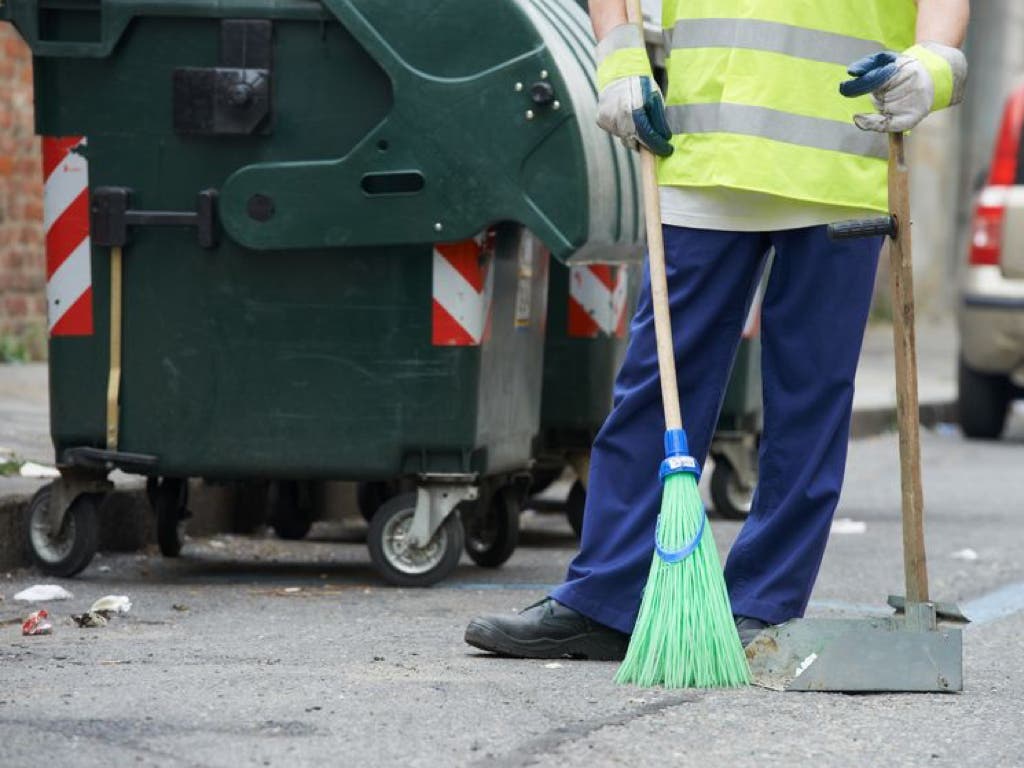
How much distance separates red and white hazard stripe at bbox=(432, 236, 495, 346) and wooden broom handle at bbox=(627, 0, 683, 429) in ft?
4.46

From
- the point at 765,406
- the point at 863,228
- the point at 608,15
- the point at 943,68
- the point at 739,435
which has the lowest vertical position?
the point at 739,435

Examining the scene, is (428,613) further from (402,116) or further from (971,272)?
(971,272)

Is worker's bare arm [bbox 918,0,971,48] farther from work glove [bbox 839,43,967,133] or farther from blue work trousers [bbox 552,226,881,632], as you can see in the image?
blue work trousers [bbox 552,226,881,632]

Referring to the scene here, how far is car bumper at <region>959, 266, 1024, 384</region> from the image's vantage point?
36.4ft

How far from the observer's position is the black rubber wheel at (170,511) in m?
6.04

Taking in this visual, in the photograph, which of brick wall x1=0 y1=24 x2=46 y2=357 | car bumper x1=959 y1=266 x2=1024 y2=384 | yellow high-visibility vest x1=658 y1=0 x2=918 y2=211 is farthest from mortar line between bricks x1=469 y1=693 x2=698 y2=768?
car bumper x1=959 y1=266 x2=1024 y2=384

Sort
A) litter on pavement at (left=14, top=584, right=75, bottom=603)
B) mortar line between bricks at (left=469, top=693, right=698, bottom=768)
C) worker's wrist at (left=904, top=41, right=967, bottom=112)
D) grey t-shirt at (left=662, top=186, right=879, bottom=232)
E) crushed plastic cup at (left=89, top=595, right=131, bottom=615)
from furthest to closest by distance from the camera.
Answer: litter on pavement at (left=14, top=584, right=75, bottom=603) < crushed plastic cup at (left=89, top=595, right=131, bottom=615) < grey t-shirt at (left=662, top=186, right=879, bottom=232) < worker's wrist at (left=904, top=41, right=967, bottom=112) < mortar line between bricks at (left=469, top=693, right=698, bottom=768)

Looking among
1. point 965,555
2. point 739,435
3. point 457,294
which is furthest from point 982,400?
point 457,294

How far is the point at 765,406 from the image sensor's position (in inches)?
171

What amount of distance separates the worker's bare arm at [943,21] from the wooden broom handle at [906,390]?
208 mm

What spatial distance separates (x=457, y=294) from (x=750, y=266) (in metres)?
1.34

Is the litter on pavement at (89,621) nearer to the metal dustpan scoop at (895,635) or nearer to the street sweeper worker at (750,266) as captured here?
the street sweeper worker at (750,266)

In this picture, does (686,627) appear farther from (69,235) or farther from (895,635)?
(69,235)

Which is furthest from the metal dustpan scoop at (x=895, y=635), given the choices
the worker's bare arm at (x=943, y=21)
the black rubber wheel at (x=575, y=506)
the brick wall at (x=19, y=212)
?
the brick wall at (x=19, y=212)
